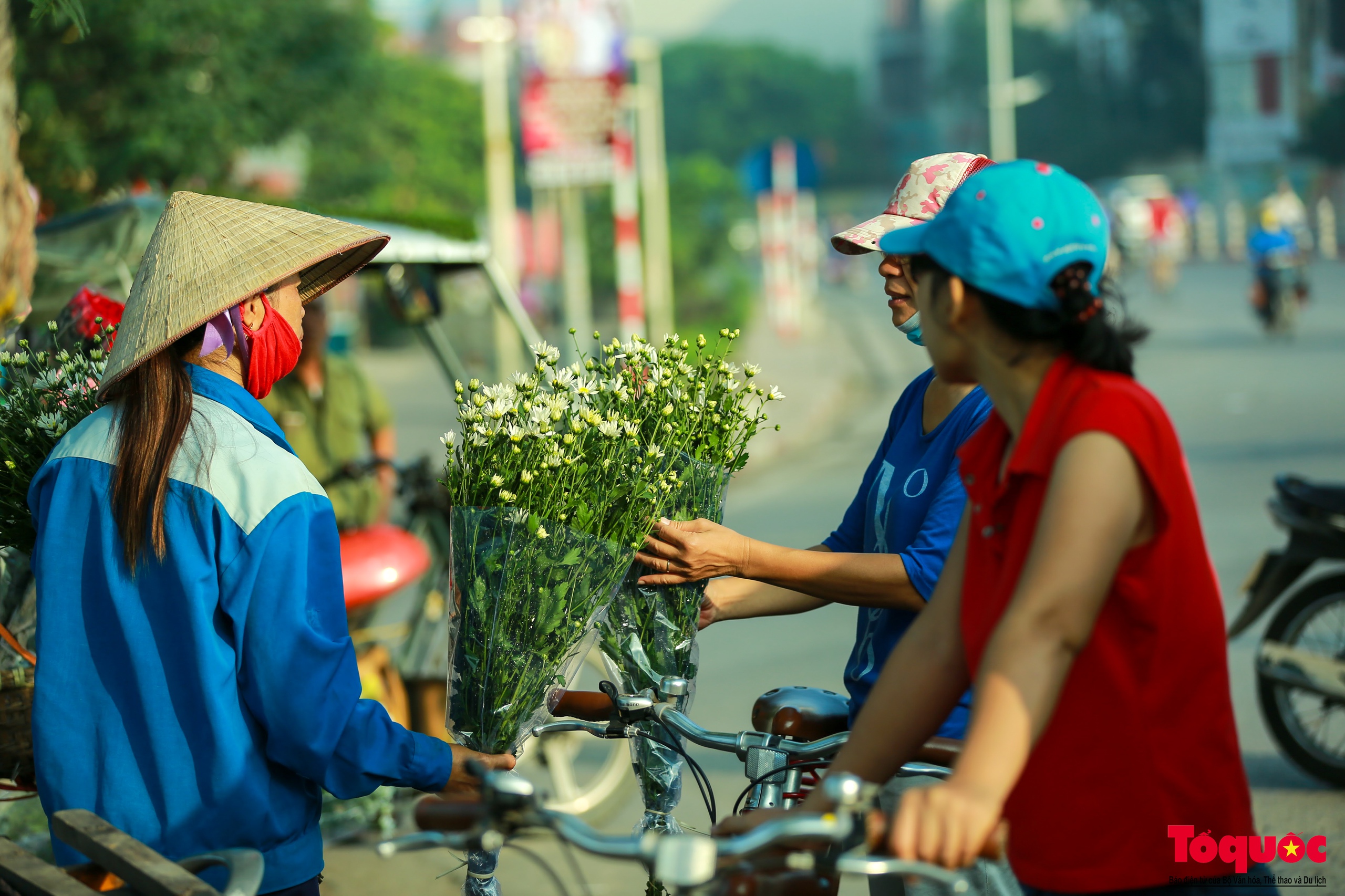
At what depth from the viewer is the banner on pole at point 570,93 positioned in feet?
44.8

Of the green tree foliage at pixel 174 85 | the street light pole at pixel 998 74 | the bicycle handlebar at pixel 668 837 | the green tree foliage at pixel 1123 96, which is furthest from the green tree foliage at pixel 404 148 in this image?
the green tree foliage at pixel 1123 96

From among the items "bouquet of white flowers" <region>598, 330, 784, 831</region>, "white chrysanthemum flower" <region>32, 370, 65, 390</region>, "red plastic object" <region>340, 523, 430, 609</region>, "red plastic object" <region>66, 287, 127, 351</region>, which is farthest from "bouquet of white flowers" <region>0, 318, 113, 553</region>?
"red plastic object" <region>340, 523, 430, 609</region>

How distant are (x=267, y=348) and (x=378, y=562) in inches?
108

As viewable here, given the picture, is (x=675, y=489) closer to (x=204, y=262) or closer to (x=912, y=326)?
(x=912, y=326)

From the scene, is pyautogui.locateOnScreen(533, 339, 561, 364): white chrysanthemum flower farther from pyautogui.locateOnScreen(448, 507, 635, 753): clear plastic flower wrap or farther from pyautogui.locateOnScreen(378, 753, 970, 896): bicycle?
pyautogui.locateOnScreen(378, 753, 970, 896): bicycle

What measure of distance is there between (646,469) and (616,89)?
12.1 meters

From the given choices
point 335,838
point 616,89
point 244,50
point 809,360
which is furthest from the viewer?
point 809,360

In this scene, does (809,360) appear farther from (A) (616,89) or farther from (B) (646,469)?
(B) (646,469)

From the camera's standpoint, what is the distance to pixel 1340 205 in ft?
126

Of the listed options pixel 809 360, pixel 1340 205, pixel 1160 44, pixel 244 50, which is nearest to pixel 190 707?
pixel 244 50

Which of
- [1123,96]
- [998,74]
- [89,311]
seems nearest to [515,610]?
[89,311]

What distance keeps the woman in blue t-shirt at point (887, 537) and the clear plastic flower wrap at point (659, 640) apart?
0.06 meters

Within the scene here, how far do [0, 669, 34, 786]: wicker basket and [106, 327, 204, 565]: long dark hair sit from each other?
76 cm

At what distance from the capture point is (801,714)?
237 cm
